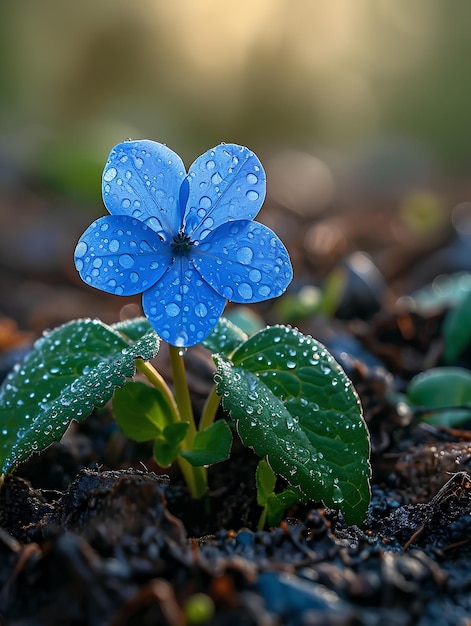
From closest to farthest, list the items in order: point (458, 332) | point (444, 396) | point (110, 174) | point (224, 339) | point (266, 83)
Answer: point (110, 174) → point (224, 339) → point (444, 396) → point (458, 332) → point (266, 83)

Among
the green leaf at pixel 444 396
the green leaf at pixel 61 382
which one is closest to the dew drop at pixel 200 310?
the green leaf at pixel 61 382

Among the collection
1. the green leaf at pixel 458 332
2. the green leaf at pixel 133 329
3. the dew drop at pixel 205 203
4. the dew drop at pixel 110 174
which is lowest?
the green leaf at pixel 133 329

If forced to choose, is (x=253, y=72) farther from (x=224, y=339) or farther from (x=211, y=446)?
(x=211, y=446)

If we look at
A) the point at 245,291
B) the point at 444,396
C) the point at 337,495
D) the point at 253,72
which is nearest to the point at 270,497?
the point at 337,495

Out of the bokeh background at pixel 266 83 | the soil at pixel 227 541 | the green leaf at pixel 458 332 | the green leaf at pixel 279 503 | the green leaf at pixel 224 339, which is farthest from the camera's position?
the bokeh background at pixel 266 83

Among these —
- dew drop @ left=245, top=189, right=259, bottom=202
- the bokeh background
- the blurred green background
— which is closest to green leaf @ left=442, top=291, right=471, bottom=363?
dew drop @ left=245, top=189, right=259, bottom=202

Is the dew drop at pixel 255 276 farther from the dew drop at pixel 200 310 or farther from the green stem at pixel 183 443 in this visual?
the green stem at pixel 183 443

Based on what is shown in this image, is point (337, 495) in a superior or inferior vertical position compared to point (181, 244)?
inferior
